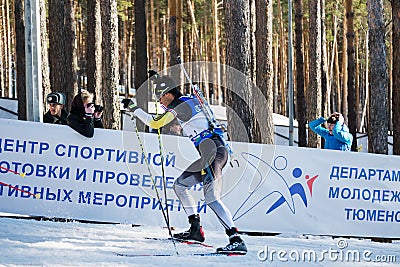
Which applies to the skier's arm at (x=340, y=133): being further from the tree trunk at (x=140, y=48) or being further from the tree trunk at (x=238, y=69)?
the tree trunk at (x=140, y=48)

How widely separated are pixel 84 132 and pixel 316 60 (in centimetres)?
1461

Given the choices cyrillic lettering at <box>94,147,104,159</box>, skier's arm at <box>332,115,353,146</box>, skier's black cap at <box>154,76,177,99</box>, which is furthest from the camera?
skier's arm at <box>332,115,353,146</box>

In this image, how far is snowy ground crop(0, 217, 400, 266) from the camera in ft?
22.9

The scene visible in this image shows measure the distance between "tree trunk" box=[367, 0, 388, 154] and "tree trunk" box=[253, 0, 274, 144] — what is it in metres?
2.17

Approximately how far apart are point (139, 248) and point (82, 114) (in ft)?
7.20

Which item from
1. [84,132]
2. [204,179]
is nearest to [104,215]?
[84,132]

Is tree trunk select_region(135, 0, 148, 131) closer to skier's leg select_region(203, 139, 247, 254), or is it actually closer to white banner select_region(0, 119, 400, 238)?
white banner select_region(0, 119, 400, 238)

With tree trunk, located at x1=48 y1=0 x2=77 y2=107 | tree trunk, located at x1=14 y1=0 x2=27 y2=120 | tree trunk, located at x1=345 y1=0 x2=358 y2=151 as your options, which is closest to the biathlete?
tree trunk, located at x1=48 y1=0 x2=77 y2=107

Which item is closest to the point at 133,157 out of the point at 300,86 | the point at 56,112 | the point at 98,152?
the point at 98,152

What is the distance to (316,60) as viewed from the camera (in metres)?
22.6

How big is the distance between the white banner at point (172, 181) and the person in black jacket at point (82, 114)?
15cm

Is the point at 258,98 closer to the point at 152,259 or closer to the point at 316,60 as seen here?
the point at 316,60

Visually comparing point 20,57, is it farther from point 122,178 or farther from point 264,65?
point 122,178

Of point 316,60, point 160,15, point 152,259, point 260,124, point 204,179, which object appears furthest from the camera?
point 160,15
